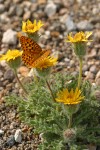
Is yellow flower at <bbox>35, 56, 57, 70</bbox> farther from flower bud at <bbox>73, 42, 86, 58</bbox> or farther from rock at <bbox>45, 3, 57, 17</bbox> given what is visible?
rock at <bbox>45, 3, 57, 17</bbox>

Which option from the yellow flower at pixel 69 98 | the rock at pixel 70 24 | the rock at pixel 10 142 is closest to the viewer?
the yellow flower at pixel 69 98

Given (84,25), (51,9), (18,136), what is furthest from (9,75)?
(51,9)

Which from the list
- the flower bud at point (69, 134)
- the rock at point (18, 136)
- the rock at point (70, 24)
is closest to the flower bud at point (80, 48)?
the flower bud at point (69, 134)

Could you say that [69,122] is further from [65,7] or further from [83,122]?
[65,7]

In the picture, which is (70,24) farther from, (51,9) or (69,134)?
(69,134)

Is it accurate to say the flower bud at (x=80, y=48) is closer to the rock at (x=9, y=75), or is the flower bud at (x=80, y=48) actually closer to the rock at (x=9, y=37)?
the rock at (x=9, y=75)

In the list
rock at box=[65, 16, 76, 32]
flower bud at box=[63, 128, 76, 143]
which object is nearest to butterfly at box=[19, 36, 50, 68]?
flower bud at box=[63, 128, 76, 143]

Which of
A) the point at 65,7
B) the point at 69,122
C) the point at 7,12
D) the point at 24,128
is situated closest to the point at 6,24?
the point at 7,12
